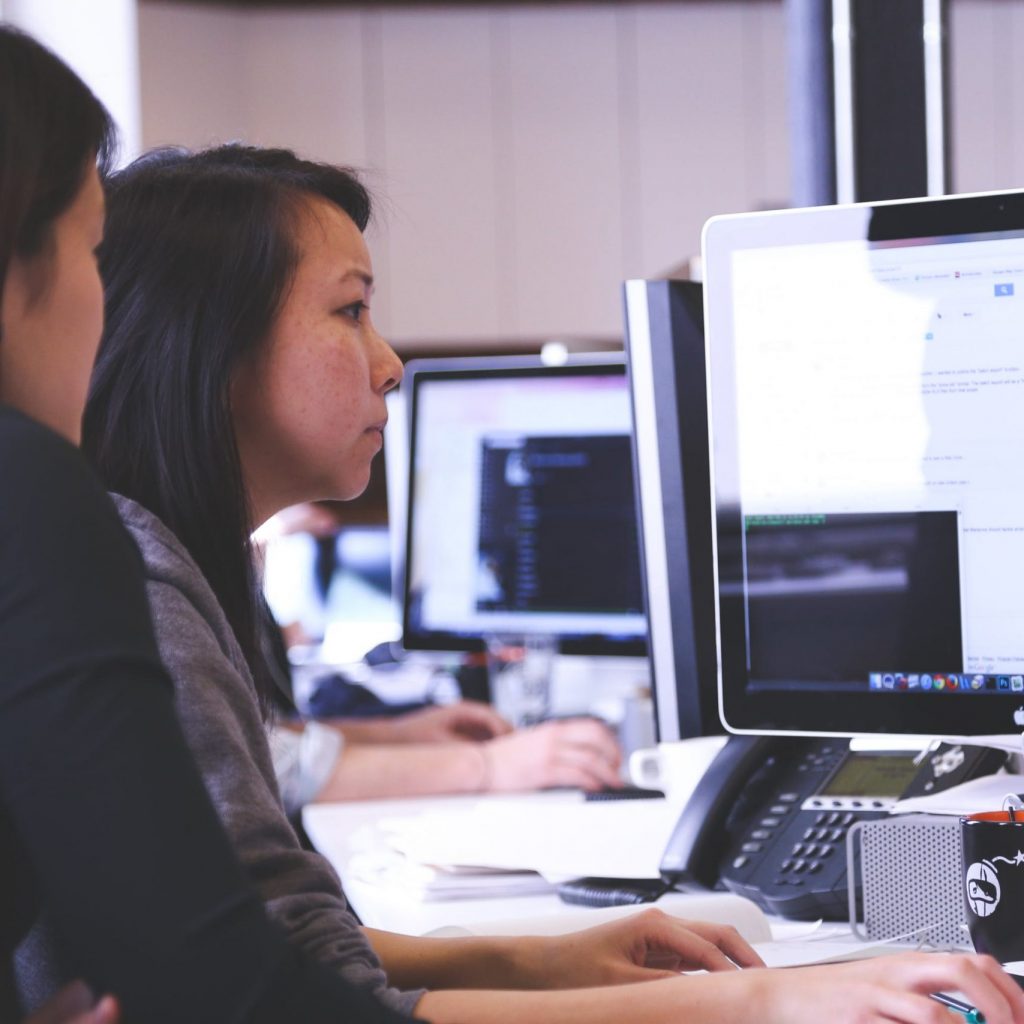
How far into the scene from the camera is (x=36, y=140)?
67 centimetres

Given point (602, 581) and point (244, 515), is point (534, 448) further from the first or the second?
point (244, 515)

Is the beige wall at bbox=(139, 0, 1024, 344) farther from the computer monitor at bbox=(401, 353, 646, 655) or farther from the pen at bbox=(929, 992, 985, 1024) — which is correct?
the pen at bbox=(929, 992, 985, 1024)

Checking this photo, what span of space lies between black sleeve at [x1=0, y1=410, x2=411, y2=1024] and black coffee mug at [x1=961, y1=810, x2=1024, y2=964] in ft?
1.55

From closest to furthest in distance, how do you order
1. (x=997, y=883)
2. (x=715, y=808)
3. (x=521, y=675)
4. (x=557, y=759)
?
(x=997, y=883), (x=715, y=808), (x=557, y=759), (x=521, y=675)

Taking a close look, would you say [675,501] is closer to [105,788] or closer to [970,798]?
[970,798]

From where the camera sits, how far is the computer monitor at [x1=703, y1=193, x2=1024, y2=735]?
1036 mm

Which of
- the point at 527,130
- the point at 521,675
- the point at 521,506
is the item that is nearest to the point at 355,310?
the point at 521,506

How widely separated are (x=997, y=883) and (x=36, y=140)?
27.0 inches

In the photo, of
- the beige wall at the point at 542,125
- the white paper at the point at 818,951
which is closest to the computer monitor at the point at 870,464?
the white paper at the point at 818,951

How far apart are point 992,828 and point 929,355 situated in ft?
1.12

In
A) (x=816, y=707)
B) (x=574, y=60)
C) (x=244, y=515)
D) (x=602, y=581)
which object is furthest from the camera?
(x=574, y=60)

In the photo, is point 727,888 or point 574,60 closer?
point 727,888

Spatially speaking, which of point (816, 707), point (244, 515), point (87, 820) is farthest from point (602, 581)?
point (87, 820)

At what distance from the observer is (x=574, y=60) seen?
17.1 feet
